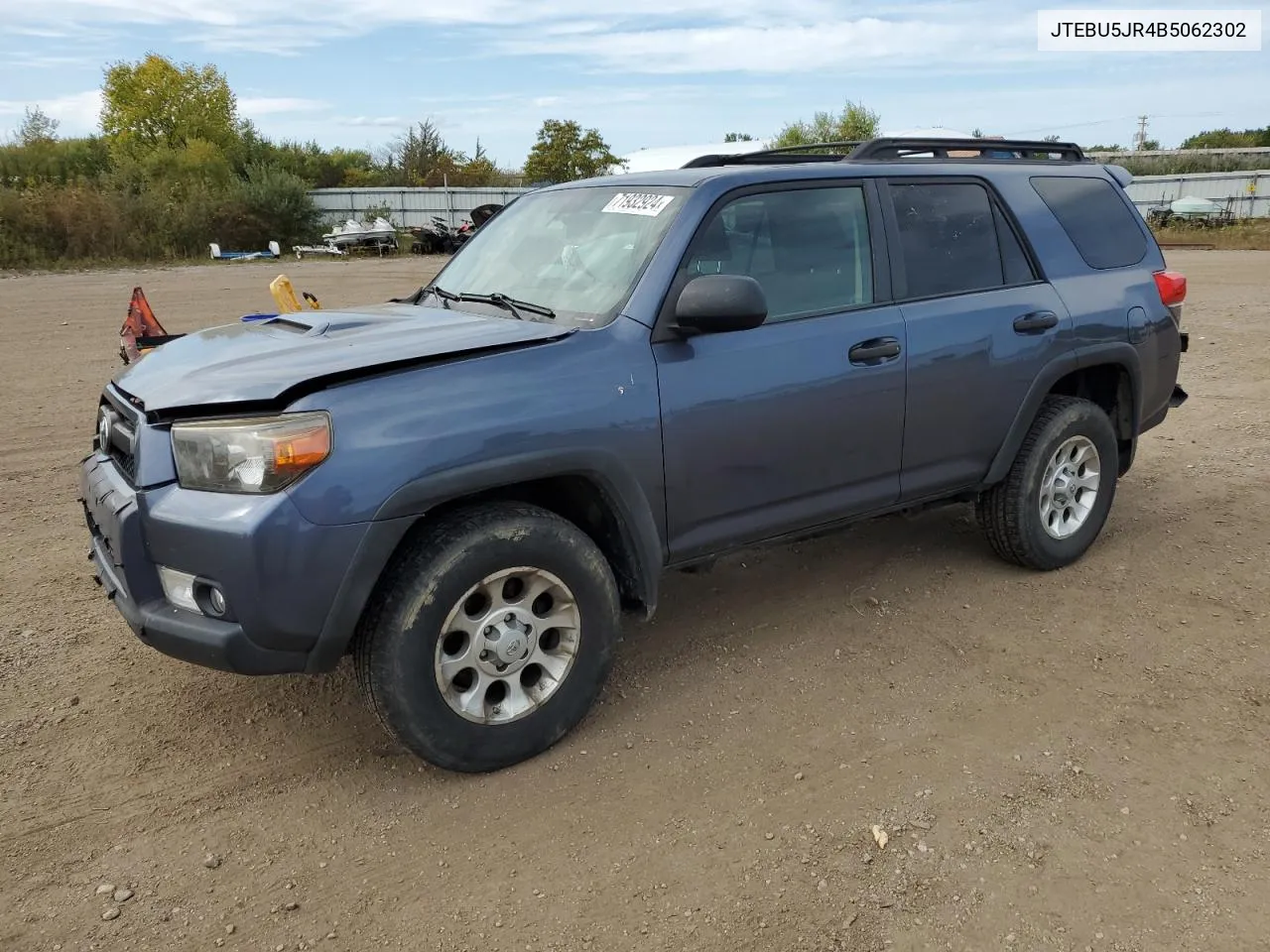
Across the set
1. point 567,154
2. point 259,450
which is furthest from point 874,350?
point 567,154

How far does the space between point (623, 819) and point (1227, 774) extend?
1.93 m

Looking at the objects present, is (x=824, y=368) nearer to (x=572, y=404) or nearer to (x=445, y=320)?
(x=572, y=404)

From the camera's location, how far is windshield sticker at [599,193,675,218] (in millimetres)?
3586

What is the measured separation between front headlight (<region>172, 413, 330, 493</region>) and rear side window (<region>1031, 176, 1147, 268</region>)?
3589 millimetres

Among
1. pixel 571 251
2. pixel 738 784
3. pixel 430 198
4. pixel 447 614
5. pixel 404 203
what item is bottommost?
pixel 738 784

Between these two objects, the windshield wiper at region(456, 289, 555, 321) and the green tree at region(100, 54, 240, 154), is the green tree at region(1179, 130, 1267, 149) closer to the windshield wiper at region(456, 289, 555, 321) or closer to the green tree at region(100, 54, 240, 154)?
the green tree at region(100, 54, 240, 154)

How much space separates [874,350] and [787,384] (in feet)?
1.53

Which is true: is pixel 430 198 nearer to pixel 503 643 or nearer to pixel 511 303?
pixel 511 303

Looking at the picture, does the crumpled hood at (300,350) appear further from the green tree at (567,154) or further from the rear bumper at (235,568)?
the green tree at (567,154)

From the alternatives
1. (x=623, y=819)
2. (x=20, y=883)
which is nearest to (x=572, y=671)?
(x=623, y=819)

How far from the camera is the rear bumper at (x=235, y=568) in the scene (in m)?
2.63

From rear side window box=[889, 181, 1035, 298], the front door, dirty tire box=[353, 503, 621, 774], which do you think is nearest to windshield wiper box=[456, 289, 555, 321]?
the front door

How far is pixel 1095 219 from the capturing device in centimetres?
475

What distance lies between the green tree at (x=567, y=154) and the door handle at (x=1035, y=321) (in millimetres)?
53757
